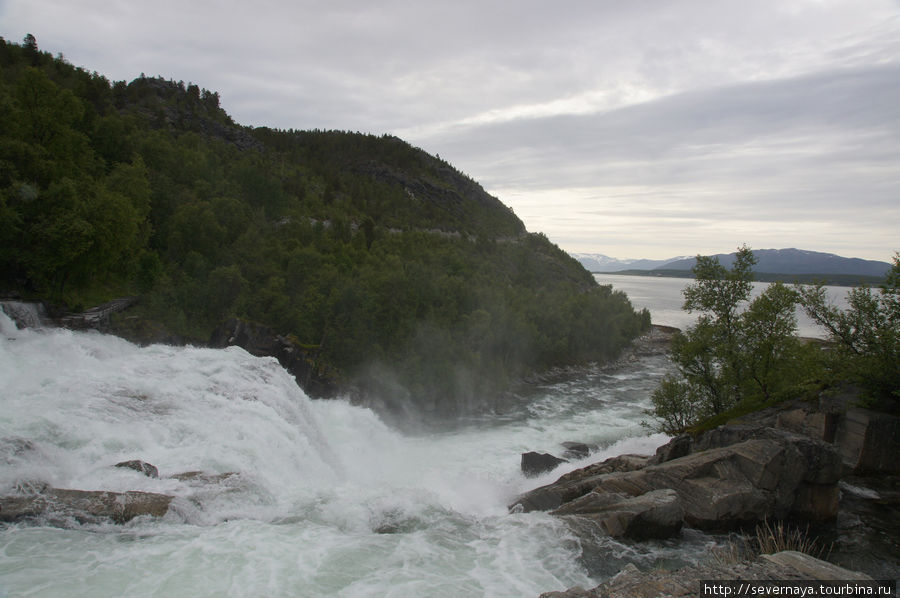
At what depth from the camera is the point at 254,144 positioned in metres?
95.0

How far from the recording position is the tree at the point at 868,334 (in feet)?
64.5

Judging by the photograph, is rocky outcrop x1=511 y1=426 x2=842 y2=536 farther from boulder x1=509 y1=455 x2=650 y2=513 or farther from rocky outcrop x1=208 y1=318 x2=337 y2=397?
rocky outcrop x1=208 y1=318 x2=337 y2=397

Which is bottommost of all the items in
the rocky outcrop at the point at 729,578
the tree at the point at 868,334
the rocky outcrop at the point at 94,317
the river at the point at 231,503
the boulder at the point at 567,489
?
the boulder at the point at 567,489

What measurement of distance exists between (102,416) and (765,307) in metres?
31.4

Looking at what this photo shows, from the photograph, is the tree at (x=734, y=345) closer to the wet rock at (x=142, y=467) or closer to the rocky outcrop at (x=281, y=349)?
the rocky outcrop at (x=281, y=349)

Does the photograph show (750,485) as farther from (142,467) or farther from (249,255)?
(249,255)

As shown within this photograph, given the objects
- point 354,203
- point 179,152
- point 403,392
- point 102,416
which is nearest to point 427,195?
point 354,203

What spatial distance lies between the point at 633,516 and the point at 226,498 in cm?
1308

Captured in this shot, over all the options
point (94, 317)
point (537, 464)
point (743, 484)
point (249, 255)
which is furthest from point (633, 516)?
point (249, 255)

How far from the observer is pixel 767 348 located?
25.3m

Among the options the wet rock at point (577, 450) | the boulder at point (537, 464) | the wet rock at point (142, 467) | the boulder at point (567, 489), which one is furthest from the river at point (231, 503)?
the wet rock at point (577, 450)

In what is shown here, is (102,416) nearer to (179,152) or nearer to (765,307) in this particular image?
(765,307)

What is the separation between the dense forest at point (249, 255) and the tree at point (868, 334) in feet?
95.9

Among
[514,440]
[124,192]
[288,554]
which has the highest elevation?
[124,192]
